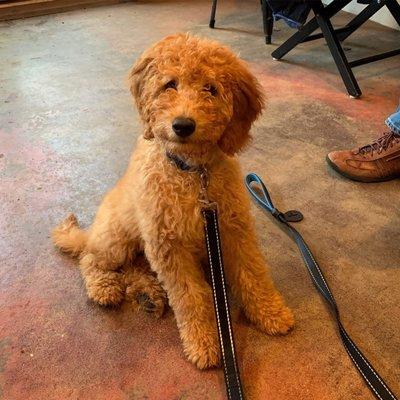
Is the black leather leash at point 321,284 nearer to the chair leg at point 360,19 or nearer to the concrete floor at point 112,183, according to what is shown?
the concrete floor at point 112,183

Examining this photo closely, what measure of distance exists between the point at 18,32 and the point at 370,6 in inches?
120

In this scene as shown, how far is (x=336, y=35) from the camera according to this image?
10.8 feet

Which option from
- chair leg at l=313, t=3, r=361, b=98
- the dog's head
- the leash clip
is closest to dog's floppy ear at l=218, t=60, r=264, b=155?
the dog's head

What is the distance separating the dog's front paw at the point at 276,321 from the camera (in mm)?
1503

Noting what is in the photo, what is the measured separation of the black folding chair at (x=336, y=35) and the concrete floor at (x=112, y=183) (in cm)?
10

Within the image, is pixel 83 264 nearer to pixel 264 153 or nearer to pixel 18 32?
pixel 264 153

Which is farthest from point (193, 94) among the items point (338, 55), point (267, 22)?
point (267, 22)

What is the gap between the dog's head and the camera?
3.98 ft

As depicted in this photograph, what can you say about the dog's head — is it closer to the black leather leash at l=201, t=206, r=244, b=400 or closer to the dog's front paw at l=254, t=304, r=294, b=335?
the black leather leash at l=201, t=206, r=244, b=400

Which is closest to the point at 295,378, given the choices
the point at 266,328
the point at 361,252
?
Answer: the point at 266,328

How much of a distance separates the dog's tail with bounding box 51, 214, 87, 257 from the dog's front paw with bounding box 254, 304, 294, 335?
74 centimetres

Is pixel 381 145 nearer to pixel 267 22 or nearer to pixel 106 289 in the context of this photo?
pixel 106 289

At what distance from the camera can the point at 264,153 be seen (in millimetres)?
2469

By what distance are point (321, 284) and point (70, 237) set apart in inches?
38.1
